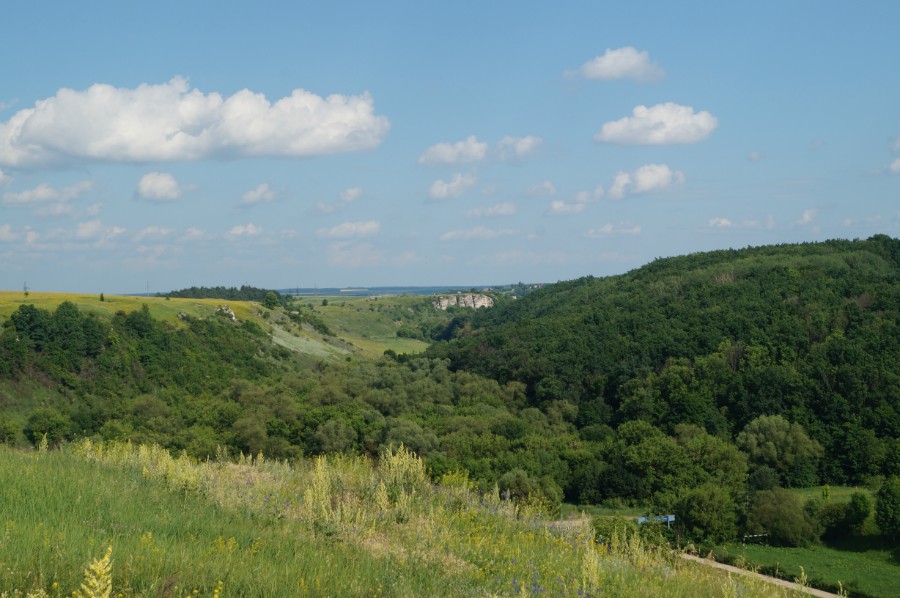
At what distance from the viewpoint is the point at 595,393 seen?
7438cm

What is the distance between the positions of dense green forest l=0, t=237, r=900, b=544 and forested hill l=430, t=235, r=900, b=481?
0.20 m

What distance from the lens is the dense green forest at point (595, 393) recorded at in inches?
1885

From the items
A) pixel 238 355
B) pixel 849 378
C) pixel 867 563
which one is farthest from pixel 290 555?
pixel 238 355

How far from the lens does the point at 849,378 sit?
6131cm

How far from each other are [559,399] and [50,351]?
154 ft

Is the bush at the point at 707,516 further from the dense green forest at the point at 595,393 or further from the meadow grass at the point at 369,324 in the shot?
the meadow grass at the point at 369,324

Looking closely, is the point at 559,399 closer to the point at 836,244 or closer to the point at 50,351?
the point at 50,351

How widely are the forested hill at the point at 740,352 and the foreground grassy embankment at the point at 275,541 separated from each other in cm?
5074

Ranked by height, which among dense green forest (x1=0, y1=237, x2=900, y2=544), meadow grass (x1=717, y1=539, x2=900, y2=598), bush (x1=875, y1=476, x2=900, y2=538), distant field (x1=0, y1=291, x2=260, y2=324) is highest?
distant field (x1=0, y1=291, x2=260, y2=324)

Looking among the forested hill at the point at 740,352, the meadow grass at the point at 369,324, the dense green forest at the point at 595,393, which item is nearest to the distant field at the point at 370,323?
the meadow grass at the point at 369,324

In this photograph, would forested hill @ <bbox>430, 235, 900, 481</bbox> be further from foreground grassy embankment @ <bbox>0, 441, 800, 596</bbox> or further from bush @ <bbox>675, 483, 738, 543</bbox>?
foreground grassy embankment @ <bbox>0, 441, 800, 596</bbox>

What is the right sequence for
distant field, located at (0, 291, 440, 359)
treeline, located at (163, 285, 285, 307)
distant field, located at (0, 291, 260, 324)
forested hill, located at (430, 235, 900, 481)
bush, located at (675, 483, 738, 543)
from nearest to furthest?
bush, located at (675, 483, 738, 543), forested hill, located at (430, 235, 900, 481), distant field, located at (0, 291, 260, 324), distant field, located at (0, 291, 440, 359), treeline, located at (163, 285, 285, 307)

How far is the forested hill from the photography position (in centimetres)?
6056

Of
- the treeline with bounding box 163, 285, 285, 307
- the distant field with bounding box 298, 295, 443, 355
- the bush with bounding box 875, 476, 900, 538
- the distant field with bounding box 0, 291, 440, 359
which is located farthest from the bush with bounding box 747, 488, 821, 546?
the treeline with bounding box 163, 285, 285, 307
